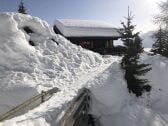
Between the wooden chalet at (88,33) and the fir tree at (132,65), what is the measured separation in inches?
512

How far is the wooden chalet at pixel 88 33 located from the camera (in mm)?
32672

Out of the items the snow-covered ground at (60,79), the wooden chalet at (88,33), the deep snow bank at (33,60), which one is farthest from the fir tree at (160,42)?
the wooden chalet at (88,33)

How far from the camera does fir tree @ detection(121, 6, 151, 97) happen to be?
17.2m

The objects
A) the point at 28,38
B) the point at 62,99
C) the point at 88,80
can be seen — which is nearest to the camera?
the point at 62,99

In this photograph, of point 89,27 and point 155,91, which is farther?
point 89,27

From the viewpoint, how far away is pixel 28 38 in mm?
21250

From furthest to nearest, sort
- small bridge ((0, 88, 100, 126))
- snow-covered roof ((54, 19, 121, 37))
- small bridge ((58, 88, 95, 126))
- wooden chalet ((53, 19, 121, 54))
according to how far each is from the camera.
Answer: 1. snow-covered roof ((54, 19, 121, 37))
2. wooden chalet ((53, 19, 121, 54))
3. small bridge ((0, 88, 100, 126))
4. small bridge ((58, 88, 95, 126))

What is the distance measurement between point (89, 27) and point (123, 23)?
17.0 meters

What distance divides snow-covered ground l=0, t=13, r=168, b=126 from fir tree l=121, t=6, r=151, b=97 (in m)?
0.54

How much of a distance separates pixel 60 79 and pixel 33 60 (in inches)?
114

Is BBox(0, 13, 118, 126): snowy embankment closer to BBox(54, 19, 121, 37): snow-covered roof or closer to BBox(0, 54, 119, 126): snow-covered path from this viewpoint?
BBox(0, 54, 119, 126): snow-covered path

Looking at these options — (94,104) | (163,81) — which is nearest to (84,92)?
(94,104)

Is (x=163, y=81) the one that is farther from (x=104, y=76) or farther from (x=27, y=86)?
(x=27, y=86)

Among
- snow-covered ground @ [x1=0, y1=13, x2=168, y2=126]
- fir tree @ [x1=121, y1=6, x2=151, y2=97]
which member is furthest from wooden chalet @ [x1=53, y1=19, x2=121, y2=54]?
fir tree @ [x1=121, y1=6, x2=151, y2=97]
